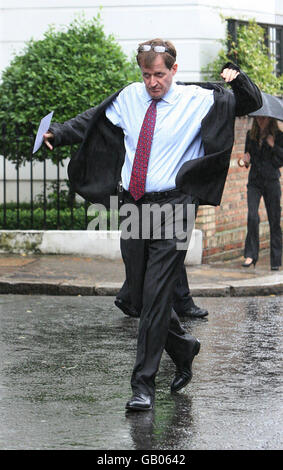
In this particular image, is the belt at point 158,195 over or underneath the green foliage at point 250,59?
underneath

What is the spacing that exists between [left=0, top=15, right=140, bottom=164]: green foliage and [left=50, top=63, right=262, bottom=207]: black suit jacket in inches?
244

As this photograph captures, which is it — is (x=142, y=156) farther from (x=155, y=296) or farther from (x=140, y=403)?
(x=140, y=403)

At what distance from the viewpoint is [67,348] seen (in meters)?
7.24

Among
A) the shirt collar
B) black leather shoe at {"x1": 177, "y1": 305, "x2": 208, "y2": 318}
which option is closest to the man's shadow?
the shirt collar

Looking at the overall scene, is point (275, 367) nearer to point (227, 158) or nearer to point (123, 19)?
point (227, 158)

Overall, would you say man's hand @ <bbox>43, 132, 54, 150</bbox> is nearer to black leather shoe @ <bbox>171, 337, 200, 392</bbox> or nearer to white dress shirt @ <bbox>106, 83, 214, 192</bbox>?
white dress shirt @ <bbox>106, 83, 214, 192</bbox>

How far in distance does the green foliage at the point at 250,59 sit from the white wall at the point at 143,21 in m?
0.18

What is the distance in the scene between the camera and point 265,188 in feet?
37.1

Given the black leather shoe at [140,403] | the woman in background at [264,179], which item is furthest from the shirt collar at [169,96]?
Answer: the woman in background at [264,179]

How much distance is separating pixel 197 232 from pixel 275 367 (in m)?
4.91

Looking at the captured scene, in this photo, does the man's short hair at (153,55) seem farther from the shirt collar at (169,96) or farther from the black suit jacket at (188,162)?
the black suit jacket at (188,162)

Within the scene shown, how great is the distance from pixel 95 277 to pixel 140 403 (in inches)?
192

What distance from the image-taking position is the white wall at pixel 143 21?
14680mm

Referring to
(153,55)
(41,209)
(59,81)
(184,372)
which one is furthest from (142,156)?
(41,209)
